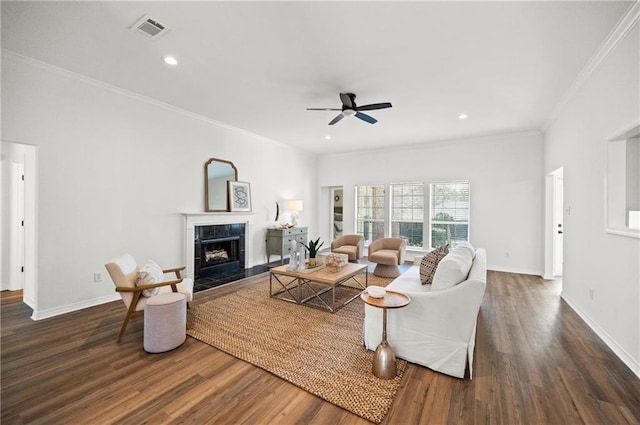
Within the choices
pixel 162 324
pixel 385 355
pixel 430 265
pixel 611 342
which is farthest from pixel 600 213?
pixel 162 324

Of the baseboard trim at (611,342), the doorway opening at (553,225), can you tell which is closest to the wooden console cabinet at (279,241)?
the baseboard trim at (611,342)

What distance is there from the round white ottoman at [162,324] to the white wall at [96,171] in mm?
1749

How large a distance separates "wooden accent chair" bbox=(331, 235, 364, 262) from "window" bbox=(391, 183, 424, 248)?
1664mm

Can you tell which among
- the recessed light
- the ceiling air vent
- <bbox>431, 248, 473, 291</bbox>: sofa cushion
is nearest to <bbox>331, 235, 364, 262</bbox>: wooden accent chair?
<bbox>431, 248, 473, 291</bbox>: sofa cushion

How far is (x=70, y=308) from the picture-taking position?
3.35 m

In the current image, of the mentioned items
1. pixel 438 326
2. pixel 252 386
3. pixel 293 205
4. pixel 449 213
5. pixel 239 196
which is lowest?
pixel 252 386

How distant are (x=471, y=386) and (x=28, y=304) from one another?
5.20 m

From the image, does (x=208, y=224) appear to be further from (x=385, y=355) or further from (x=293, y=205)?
(x=385, y=355)

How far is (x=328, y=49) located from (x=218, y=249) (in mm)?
4194

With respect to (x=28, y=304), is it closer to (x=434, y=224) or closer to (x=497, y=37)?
(x=497, y=37)

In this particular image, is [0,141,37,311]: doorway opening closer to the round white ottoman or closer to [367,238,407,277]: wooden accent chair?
the round white ottoman

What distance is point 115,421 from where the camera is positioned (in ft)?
Result: 5.47

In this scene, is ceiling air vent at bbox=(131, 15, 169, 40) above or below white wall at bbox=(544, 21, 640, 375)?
above

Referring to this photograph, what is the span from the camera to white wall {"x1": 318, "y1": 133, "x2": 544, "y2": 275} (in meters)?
5.43
